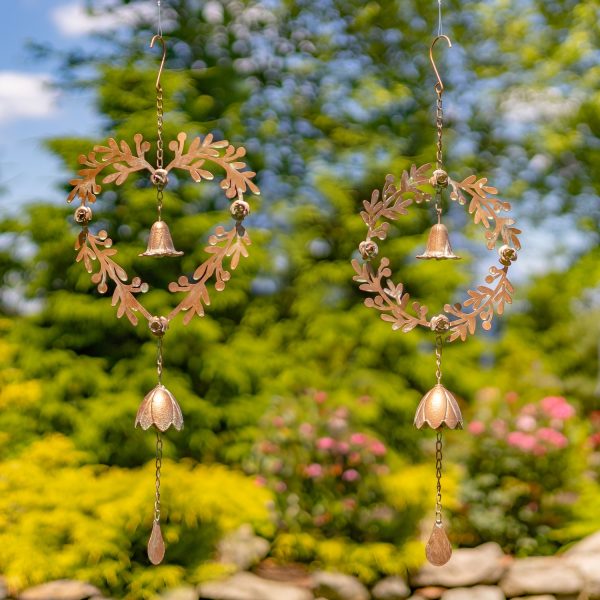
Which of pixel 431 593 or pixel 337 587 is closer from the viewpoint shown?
pixel 337 587

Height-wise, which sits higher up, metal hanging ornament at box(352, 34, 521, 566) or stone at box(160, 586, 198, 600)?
metal hanging ornament at box(352, 34, 521, 566)

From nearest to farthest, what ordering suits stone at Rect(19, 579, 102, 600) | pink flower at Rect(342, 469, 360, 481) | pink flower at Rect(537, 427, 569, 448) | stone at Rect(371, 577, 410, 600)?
stone at Rect(19, 579, 102, 600) < stone at Rect(371, 577, 410, 600) < pink flower at Rect(342, 469, 360, 481) < pink flower at Rect(537, 427, 569, 448)

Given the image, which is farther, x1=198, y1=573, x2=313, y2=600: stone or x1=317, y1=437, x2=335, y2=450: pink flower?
x1=317, y1=437, x2=335, y2=450: pink flower

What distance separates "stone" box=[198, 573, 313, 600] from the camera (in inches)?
206

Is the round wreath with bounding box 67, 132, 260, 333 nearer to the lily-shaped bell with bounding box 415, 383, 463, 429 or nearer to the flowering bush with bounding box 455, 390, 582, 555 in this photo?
the lily-shaped bell with bounding box 415, 383, 463, 429

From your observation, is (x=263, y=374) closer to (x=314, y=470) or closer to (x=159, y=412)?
(x=314, y=470)

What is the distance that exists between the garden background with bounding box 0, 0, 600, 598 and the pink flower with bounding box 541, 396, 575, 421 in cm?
2

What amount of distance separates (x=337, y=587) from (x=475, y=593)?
3.11 feet

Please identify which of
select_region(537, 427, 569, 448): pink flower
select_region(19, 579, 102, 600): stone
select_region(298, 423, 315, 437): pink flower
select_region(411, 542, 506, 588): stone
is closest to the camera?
select_region(19, 579, 102, 600): stone

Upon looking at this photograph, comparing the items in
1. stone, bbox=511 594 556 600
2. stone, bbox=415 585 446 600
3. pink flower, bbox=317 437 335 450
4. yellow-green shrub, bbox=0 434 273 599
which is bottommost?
stone, bbox=511 594 556 600

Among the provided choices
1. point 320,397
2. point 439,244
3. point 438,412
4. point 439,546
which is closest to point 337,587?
point 320,397

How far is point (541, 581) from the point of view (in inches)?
231

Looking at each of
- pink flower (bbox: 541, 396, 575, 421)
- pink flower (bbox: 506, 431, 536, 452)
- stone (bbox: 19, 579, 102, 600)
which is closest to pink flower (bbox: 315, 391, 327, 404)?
pink flower (bbox: 506, 431, 536, 452)

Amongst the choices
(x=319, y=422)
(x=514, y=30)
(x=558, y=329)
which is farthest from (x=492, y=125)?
(x=319, y=422)
